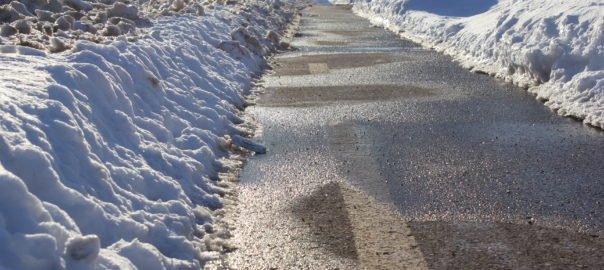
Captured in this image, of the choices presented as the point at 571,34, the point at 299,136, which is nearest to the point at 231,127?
the point at 299,136

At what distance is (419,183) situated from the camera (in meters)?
6.04

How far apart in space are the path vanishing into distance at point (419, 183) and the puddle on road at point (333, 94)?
31 mm

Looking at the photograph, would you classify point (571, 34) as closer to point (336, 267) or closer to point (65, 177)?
point (336, 267)

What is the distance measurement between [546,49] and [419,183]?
5.42 meters

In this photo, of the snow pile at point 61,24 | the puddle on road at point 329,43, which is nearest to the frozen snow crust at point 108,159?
the snow pile at point 61,24

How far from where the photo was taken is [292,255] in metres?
4.52

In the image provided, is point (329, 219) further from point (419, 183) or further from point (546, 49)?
point (546, 49)

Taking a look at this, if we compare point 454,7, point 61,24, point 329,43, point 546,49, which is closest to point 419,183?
point 546,49

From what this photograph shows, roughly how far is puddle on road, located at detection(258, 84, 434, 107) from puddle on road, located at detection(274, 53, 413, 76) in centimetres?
189

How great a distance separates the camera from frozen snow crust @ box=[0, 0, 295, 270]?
3570mm

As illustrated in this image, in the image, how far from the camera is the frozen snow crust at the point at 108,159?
3570mm

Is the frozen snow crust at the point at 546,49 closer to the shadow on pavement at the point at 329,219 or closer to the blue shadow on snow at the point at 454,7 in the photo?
the blue shadow on snow at the point at 454,7

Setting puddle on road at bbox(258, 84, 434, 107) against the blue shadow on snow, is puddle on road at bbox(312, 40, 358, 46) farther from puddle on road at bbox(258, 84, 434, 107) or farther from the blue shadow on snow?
puddle on road at bbox(258, 84, 434, 107)

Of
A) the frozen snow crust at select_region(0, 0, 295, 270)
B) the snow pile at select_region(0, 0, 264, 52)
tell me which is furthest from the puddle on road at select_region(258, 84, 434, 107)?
the snow pile at select_region(0, 0, 264, 52)
